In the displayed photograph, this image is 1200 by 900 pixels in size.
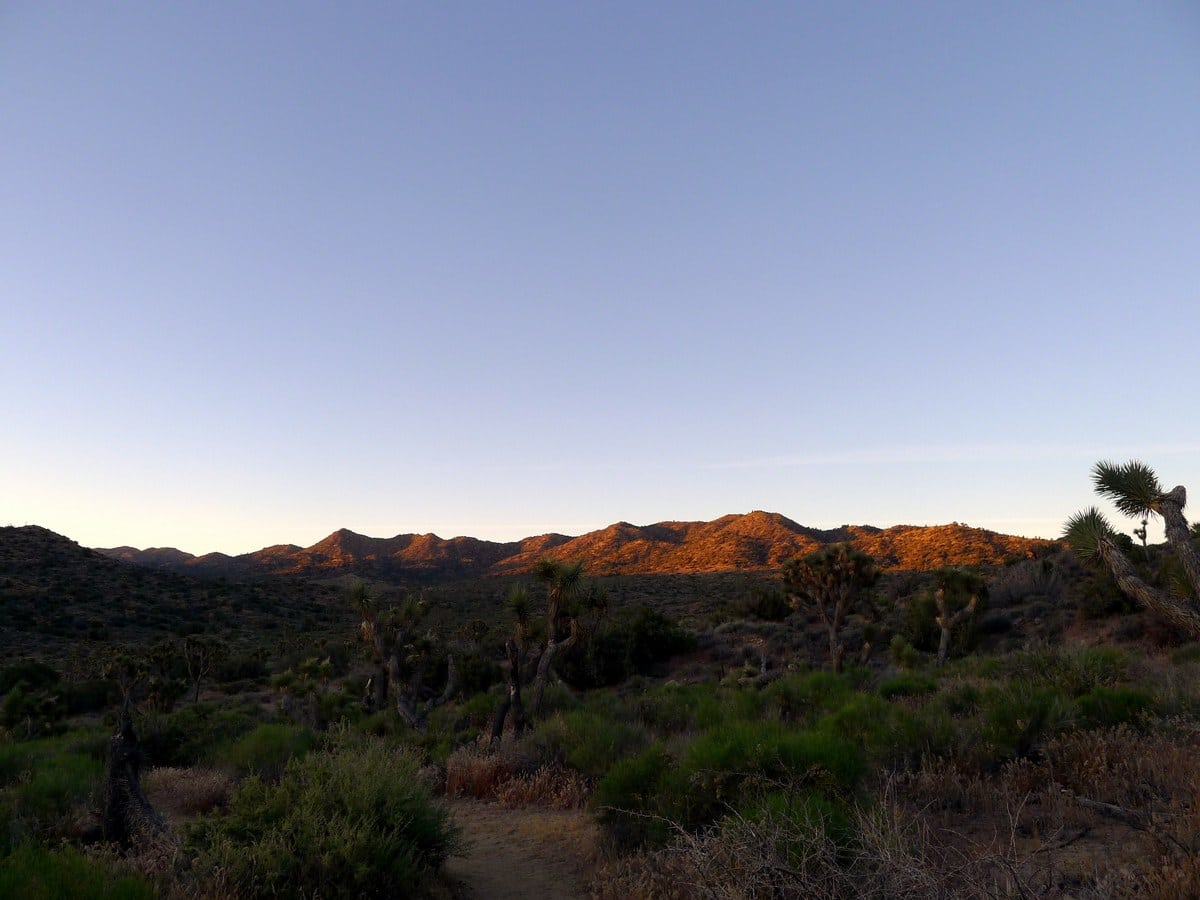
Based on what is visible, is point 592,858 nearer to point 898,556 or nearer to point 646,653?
point 646,653

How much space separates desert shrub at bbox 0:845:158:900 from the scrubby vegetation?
2 centimetres

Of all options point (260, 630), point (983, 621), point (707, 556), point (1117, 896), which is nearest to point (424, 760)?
point (1117, 896)

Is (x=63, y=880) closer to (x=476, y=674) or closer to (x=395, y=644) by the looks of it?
(x=395, y=644)

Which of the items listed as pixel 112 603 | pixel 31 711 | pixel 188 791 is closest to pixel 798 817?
pixel 188 791

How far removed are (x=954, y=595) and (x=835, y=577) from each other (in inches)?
176

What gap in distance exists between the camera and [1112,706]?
8.98m

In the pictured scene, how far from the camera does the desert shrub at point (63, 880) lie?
4352 mm

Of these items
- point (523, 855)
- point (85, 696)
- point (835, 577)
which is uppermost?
point (835, 577)

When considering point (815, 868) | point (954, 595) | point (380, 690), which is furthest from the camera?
point (954, 595)

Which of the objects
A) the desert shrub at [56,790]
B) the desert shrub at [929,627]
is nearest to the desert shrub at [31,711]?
the desert shrub at [56,790]

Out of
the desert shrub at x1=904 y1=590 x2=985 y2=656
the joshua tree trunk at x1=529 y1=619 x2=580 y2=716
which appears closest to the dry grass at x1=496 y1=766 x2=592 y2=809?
the joshua tree trunk at x1=529 y1=619 x2=580 y2=716

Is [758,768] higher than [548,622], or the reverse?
[548,622]

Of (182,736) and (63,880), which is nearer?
(63,880)

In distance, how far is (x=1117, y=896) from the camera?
13.8ft
